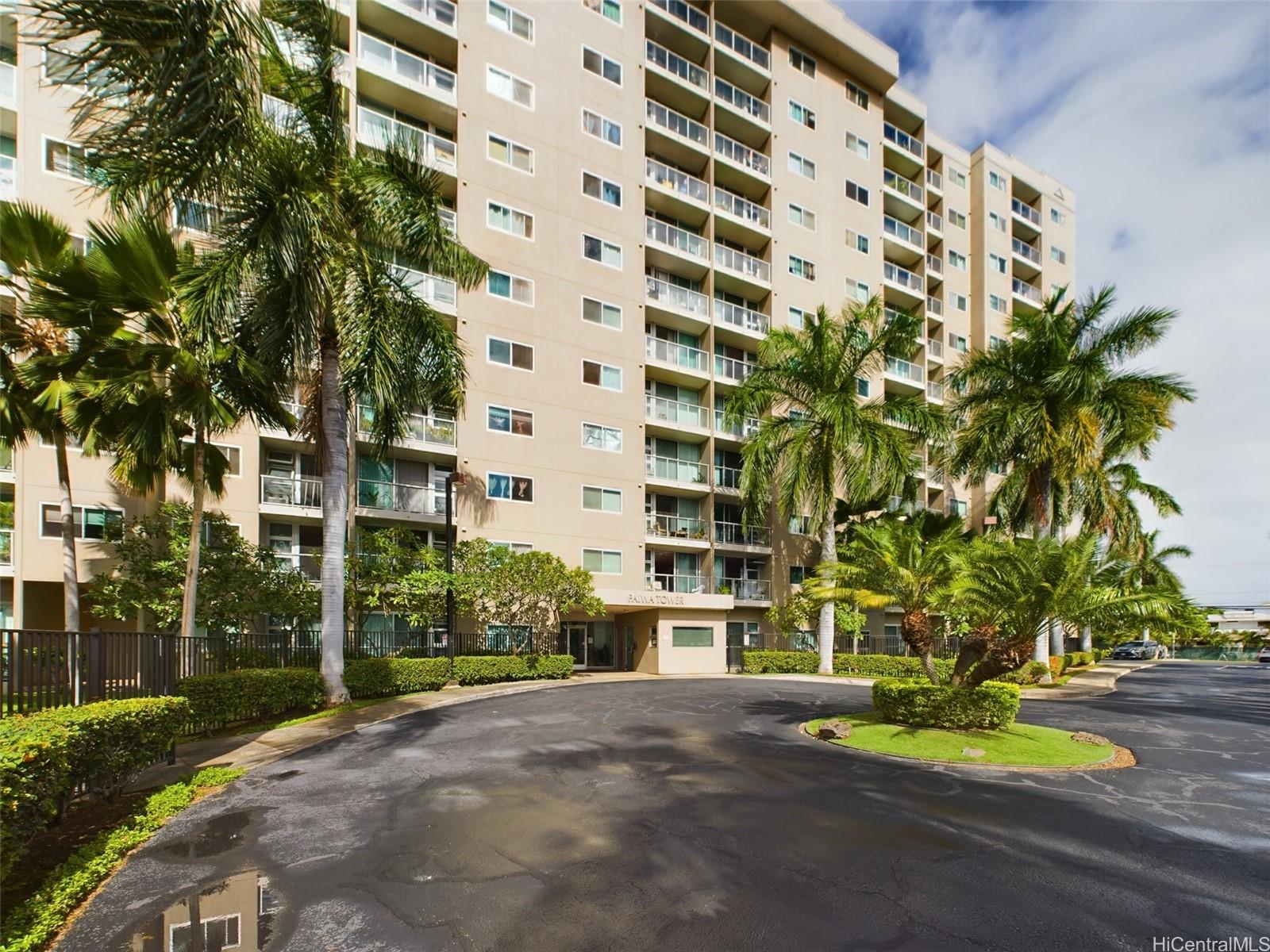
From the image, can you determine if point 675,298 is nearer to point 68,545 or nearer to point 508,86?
point 508,86

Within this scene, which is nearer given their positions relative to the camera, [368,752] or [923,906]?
[923,906]

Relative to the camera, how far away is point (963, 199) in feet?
162

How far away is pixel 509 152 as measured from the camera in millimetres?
29328

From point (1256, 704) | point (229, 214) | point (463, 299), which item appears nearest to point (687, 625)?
point (463, 299)

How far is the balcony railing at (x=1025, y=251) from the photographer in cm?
5153

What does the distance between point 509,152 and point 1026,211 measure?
44.0 metres

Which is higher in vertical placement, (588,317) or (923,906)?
(588,317)

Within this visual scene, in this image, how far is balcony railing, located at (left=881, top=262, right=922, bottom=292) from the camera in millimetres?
42481

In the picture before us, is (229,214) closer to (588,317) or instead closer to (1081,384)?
(588,317)

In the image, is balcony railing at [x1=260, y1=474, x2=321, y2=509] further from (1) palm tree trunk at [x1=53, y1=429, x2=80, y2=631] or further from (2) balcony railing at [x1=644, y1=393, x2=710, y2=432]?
(2) balcony railing at [x1=644, y1=393, x2=710, y2=432]

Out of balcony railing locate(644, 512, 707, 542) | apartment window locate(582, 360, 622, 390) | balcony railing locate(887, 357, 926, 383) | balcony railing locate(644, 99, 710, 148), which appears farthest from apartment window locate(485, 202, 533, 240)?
balcony railing locate(887, 357, 926, 383)

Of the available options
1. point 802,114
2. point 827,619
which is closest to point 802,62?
point 802,114

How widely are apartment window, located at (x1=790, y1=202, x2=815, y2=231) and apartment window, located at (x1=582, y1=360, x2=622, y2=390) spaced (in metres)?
15.1

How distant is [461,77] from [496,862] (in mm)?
30167
